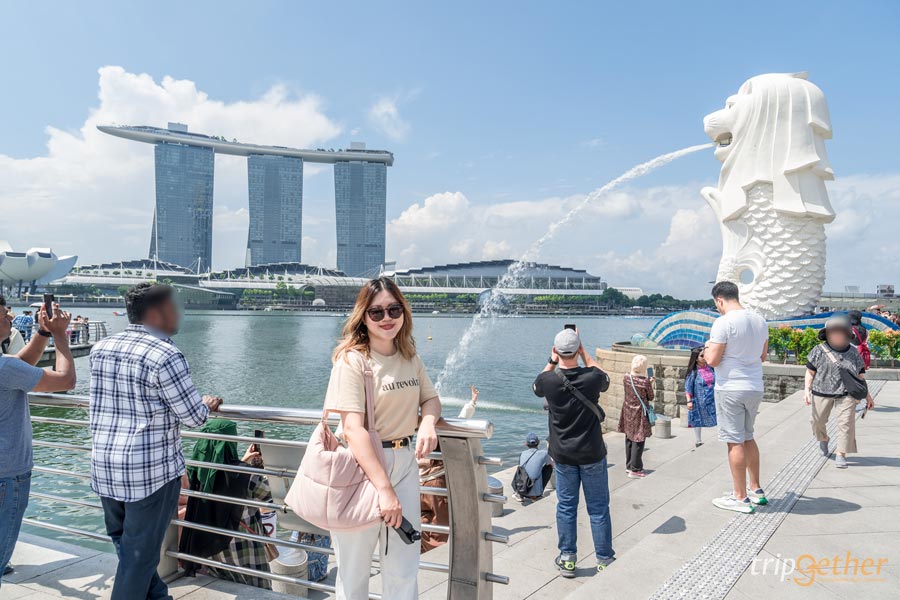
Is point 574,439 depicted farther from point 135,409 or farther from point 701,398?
point 135,409

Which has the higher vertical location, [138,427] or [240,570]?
[138,427]

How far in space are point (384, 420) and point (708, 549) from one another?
2.39 meters

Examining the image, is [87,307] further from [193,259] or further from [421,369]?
[421,369]

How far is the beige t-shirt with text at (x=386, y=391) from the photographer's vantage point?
1.93m

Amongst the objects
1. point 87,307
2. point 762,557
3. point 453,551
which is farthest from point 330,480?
point 87,307

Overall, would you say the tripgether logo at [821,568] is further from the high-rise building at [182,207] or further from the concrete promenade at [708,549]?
the high-rise building at [182,207]

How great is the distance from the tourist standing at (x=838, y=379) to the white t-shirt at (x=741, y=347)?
1707 mm

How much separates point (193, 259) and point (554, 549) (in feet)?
501

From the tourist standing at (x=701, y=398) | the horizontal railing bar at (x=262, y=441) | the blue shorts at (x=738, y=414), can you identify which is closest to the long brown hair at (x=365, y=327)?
the horizontal railing bar at (x=262, y=441)

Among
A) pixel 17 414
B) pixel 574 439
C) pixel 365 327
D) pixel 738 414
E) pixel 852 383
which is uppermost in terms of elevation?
pixel 365 327

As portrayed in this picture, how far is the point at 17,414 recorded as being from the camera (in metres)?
2.61

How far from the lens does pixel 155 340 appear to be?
2273 millimetres

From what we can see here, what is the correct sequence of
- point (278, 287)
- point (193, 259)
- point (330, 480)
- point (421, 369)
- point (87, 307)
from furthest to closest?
point (193, 259), point (278, 287), point (87, 307), point (421, 369), point (330, 480)

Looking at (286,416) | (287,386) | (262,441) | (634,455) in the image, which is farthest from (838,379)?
(287,386)
